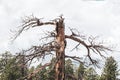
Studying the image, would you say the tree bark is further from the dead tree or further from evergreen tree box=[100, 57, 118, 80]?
evergreen tree box=[100, 57, 118, 80]

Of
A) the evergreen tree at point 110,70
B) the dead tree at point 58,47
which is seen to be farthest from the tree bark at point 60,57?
the evergreen tree at point 110,70

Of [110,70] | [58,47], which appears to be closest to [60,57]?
[58,47]

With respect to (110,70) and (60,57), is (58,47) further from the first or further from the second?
(110,70)

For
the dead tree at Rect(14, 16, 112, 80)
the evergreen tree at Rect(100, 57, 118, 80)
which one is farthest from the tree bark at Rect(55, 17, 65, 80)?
the evergreen tree at Rect(100, 57, 118, 80)

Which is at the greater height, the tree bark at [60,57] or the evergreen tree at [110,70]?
the tree bark at [60,57]

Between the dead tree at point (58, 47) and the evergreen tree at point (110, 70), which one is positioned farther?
the evergreen tree at point (110, 70)

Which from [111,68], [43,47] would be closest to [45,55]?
[43,47]

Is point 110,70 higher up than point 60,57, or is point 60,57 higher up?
point 60,57

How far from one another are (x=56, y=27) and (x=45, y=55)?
148 cm

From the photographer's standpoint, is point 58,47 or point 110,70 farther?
point 110,70

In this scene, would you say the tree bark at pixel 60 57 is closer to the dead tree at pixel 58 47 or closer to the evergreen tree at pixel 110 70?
the dead tree at pixel 58 47

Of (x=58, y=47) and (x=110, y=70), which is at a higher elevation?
(x=58, y=47)

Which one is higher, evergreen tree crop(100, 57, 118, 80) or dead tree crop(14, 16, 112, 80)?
dead tree crop(14, 16, 112, 80)

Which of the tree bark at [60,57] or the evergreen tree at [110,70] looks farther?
the evergreen tree at [110,70]
